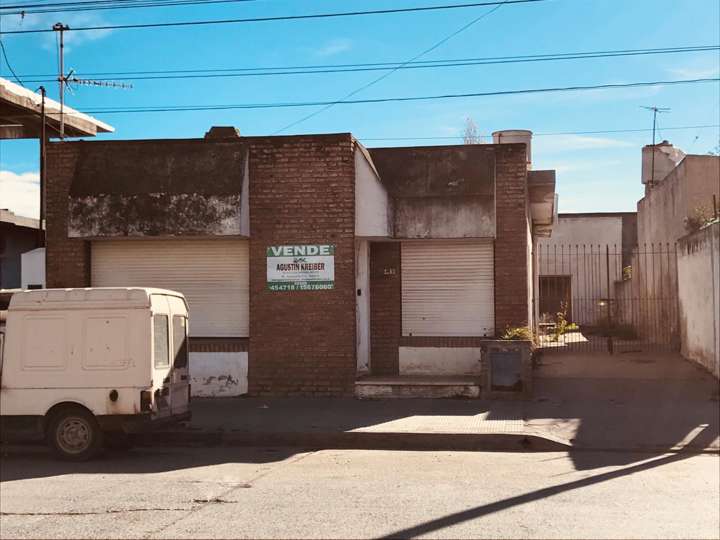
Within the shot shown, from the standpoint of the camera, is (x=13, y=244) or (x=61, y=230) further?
(x=13, y=244)

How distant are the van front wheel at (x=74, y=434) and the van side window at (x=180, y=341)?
55.9 inches

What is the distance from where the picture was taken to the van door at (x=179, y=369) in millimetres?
11359

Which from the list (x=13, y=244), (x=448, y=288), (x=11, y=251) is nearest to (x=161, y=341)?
(x=448, y=288)

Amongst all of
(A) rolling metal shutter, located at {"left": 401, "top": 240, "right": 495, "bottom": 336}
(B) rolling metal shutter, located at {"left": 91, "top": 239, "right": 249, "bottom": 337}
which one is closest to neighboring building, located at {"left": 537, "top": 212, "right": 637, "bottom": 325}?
(A) rolling metal shutter, located at {"left": 401, "top": 240, "right": 495, "bottom": 336}

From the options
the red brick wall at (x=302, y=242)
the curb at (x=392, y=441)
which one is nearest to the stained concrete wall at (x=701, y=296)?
the curb at (x=392, y=441)

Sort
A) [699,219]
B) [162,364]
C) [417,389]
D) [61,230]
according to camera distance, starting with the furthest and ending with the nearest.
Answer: [699,219]
[61,230]
[417,389]
[162,364]

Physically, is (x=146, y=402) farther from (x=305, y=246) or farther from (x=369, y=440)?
(x=305, y=246)

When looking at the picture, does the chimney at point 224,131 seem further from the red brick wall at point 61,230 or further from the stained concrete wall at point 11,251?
the stained concrete wall at point 11,251

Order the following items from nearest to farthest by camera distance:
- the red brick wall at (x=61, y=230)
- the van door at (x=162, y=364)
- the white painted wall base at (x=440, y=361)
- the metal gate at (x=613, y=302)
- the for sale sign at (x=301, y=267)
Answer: the van door at (x=162, y=364) → the for sale sign at (x=301, y=267) → the white painted wall base at (x=440, y=361) → the red brick wall at (x=61, y=230) → the metal gate at (x=613, y=302)

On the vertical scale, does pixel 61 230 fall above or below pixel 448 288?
above

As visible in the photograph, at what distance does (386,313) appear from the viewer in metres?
16.1

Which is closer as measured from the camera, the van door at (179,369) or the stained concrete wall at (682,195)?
the van door at (179,369)

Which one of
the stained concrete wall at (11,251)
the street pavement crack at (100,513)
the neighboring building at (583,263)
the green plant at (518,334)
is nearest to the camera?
the street pavement crack at (100,513)

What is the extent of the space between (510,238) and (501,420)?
4322mm
